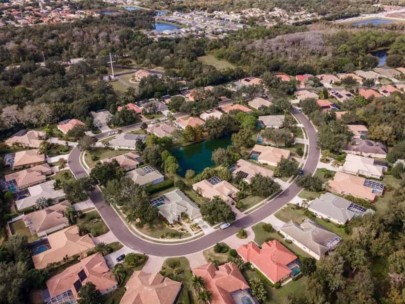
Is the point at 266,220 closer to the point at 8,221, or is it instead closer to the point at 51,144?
the point at 8,221

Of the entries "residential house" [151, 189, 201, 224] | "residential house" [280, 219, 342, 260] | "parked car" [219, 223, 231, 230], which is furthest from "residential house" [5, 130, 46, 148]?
"residential house" [280, 219, 342, 260]

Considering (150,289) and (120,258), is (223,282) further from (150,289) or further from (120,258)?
(120,258)

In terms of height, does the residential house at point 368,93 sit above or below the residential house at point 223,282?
above

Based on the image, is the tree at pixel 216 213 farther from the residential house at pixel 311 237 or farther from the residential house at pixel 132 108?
the residential house at pixel 132 108

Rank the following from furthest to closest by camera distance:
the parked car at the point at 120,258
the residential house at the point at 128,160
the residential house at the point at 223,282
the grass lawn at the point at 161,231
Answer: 1. the residential house at the point at 128,160
2. the grass lawn at the point at 161,231
3. the parked car at the point at 120,258
4. the residential house at the point at 223,282

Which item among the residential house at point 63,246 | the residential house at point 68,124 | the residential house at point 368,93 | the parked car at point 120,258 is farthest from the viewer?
the residential house at point 368,93

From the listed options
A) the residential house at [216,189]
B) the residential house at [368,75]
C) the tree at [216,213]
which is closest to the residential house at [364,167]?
the residential house at [216,189]

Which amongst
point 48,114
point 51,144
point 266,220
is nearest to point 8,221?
point 51,144
